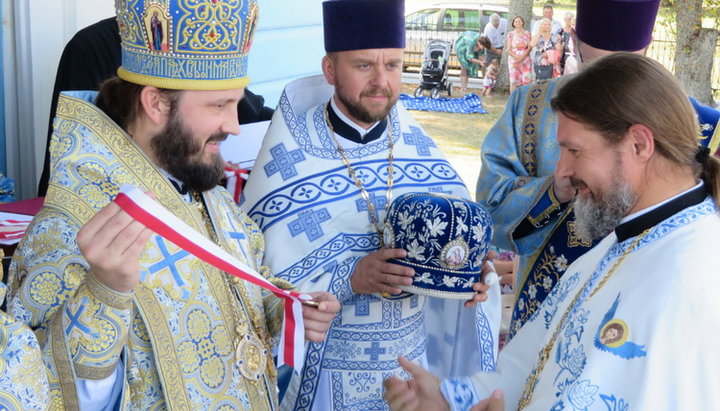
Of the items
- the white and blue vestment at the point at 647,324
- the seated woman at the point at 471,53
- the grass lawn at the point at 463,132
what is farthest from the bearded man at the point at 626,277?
the seated woman at the point at 471,53

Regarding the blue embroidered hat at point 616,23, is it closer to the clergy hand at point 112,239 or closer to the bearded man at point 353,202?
the bearded man at point 353,202

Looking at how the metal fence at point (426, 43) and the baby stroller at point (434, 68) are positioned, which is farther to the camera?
the metal fence at point (426, 43)

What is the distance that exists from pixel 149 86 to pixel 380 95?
1.19 m

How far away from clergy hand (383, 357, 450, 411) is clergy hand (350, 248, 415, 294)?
48cm

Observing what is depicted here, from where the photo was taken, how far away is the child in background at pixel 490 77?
1958 cm

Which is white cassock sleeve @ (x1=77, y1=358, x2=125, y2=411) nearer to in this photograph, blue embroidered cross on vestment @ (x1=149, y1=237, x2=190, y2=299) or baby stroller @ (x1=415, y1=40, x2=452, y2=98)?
blue embroidered cross on vestment @ (x1=149, y1=237, x2=190, y2=299)

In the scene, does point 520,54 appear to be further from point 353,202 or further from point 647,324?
point 647,324

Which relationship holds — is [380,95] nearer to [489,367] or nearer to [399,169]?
[399,169]

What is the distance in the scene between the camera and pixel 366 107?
12.4 feet

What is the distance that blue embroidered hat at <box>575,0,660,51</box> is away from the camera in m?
4.09

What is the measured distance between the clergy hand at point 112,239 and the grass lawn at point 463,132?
10.1 meters

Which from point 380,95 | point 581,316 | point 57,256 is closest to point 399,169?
point 380,95

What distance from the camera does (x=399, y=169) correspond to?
388cm

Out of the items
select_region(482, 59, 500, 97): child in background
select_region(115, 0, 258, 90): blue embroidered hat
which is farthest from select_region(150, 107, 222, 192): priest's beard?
select_region(482, 59, 500, 97): child in background
